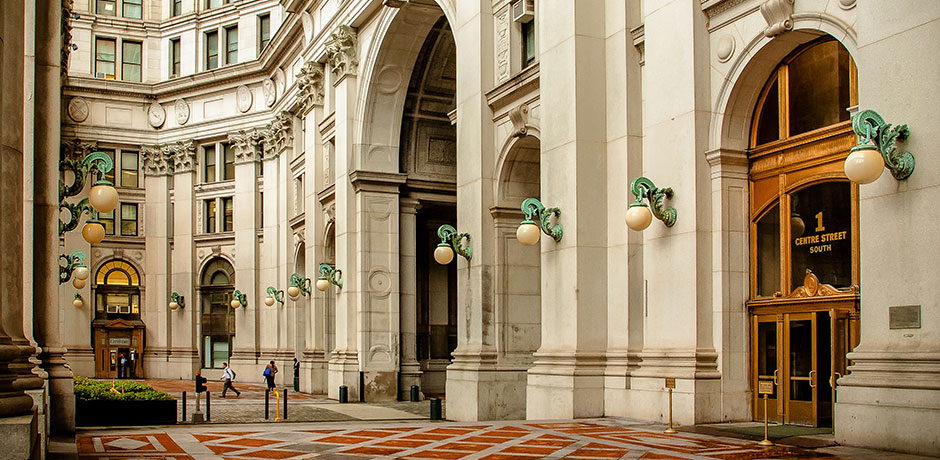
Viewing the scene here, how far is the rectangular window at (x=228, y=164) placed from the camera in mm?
53938

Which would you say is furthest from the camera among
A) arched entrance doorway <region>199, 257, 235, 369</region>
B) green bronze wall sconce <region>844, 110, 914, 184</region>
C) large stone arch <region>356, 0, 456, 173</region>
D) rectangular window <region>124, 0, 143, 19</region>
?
rectangular window <region>124, 0, 143, 19</region>

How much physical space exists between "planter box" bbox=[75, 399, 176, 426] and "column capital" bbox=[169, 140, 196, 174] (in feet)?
116

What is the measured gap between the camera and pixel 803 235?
15633 millimetres

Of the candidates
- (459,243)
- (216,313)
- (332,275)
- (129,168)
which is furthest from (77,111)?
(459,243)

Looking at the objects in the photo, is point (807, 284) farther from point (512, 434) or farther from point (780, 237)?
point (512, 434)

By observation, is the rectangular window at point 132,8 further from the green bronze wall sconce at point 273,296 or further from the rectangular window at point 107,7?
the green bronze wall sconce at point 273,296

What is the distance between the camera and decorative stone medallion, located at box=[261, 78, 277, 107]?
164 feet

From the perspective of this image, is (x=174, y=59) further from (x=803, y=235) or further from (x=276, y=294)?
(x=803, y=235)

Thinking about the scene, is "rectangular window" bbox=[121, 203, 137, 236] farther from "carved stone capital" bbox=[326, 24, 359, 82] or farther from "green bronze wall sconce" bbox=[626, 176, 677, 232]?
"green bronze wall sconce" bbox=[626, 176, 677, 232]

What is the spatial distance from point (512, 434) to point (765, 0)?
27.4ft

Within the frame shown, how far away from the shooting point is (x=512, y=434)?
15.8m

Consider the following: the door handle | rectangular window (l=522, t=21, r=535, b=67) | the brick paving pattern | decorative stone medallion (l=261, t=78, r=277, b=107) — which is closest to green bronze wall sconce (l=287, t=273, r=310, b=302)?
decorative stone medallion (l=261, t=78, r=277, b=107)

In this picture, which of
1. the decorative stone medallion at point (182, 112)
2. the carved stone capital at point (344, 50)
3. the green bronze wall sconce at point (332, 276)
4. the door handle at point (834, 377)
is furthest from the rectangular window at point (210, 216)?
the door handle at point (834, 377)

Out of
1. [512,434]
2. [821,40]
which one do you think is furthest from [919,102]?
[512,434]
